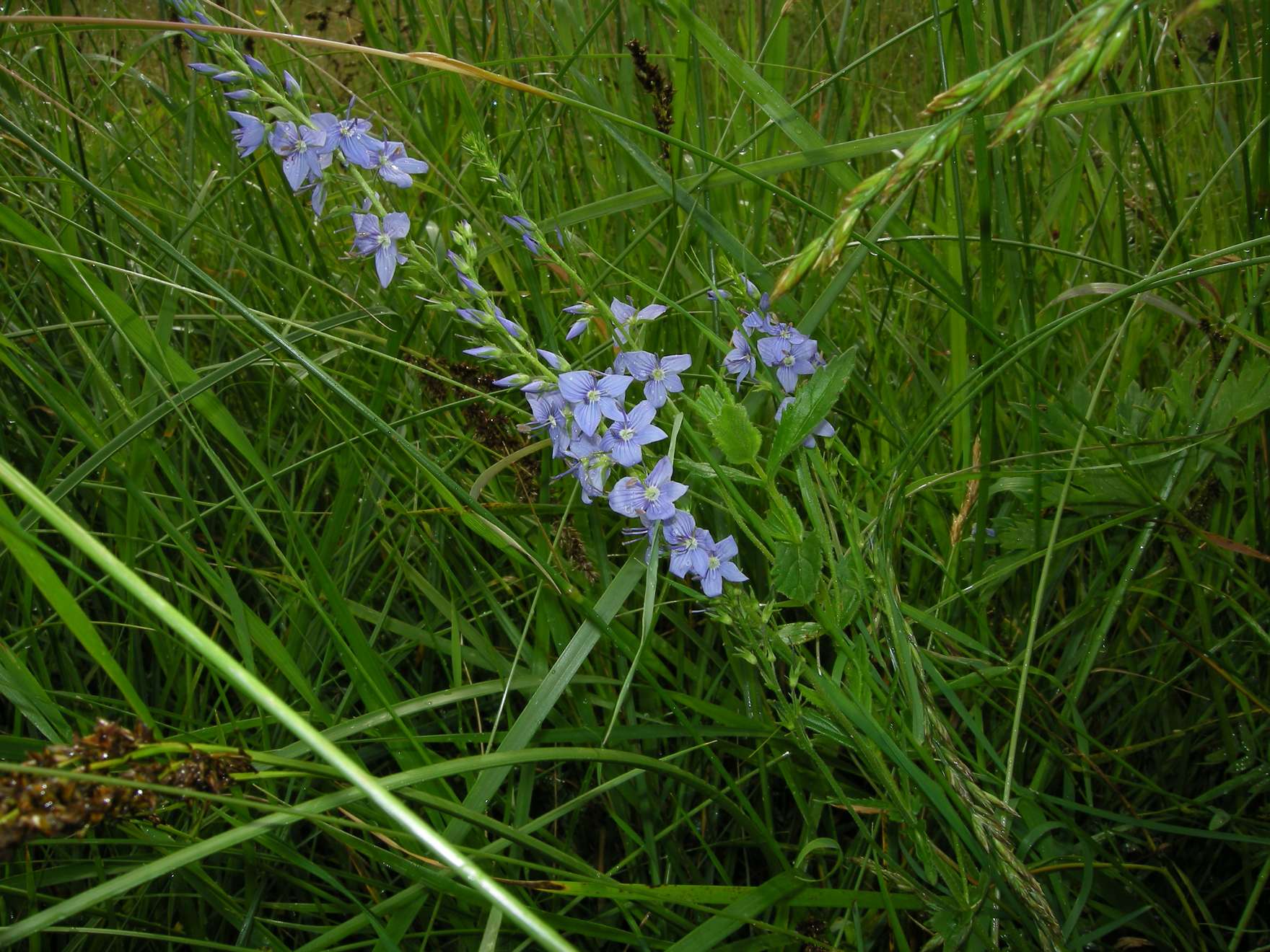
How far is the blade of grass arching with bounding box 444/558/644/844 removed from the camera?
130 cm

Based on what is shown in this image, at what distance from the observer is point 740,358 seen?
1487 mm

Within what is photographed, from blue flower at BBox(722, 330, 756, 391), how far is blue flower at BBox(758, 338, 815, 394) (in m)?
0.03

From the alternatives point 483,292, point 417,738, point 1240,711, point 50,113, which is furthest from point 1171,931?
point 50,113

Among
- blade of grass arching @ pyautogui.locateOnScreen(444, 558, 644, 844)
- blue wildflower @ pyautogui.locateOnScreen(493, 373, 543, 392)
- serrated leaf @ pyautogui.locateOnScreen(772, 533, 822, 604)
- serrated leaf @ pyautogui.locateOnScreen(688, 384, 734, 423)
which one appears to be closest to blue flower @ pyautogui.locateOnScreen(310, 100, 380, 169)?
blue wildflower @ pyautogui.locateOnScreen(493, 373, 543, 392)

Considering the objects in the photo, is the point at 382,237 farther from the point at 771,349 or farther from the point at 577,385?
the point at 771,349

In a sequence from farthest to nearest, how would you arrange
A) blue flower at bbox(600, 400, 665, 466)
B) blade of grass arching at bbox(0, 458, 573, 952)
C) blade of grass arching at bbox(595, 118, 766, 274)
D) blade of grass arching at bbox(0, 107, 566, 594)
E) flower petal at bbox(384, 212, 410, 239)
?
blade of grass arching at bbox(595, 118, 766, 274) < flower petal at bbox(384, 212, 410, 239) < blue flower at bbox(600, 400, 665, 466) < blade of grass arching at bbox(0, 107, 566, 594) < blade of grass arching at bbox(0, 458, 573, 952)

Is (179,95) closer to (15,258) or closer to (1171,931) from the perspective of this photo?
(15,258)

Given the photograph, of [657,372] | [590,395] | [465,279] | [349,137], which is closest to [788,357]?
[657,372]

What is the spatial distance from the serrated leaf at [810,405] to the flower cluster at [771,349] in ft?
0.53

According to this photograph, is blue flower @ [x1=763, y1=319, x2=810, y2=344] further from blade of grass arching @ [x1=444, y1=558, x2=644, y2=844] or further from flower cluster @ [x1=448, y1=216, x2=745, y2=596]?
blade of grass arching @ [x1=444, y1=558, x2=644, y2=844]

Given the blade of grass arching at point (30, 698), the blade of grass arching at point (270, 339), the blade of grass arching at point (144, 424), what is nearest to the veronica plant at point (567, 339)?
the blade of grass arching at point (270, 339)

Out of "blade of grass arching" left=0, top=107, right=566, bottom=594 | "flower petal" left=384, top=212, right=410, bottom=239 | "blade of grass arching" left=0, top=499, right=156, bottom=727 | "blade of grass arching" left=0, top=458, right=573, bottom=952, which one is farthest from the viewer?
"flower petal" left=384, top=212, right=410, bottom=239

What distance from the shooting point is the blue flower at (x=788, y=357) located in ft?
4.71

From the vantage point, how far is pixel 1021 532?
5.45 feet
